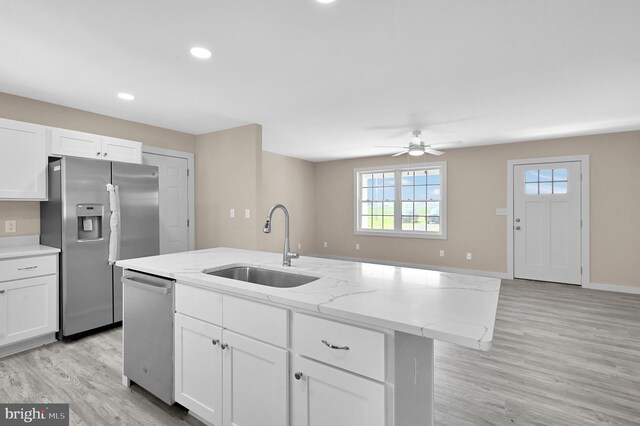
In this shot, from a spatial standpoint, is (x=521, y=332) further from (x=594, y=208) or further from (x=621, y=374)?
(x=594, y=208)

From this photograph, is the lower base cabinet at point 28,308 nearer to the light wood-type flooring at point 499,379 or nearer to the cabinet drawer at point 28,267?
the cabinet drawer at point 28,267

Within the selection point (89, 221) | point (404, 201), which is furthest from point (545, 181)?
point (89, 221)

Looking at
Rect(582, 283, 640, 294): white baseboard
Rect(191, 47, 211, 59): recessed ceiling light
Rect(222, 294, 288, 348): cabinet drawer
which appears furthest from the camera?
Rect(582, 283, 640, 294): white baseboard

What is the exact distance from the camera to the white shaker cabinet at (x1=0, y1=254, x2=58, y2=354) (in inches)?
108

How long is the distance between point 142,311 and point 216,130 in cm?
305

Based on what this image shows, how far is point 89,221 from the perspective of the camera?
3.20 metres

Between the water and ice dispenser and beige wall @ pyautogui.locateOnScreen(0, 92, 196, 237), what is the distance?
597mm

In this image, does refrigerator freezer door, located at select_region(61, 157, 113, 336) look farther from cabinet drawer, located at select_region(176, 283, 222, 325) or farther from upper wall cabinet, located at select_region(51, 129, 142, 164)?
cabinet drawer, located at select_region(176, 283, 222, 325)

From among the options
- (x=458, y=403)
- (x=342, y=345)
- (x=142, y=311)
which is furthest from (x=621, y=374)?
(x=142, y=311)

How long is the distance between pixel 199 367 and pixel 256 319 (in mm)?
579

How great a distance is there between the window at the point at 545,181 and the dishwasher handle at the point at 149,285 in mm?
5643

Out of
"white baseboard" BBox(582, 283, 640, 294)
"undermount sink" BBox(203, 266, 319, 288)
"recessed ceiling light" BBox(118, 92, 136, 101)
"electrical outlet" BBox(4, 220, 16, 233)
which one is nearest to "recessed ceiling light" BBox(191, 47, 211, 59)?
"recessed ceiling light" BBox(118, 92, 136, 101)

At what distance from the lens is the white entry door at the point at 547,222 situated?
5094 mm

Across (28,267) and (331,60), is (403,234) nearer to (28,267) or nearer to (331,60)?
(331,60)
